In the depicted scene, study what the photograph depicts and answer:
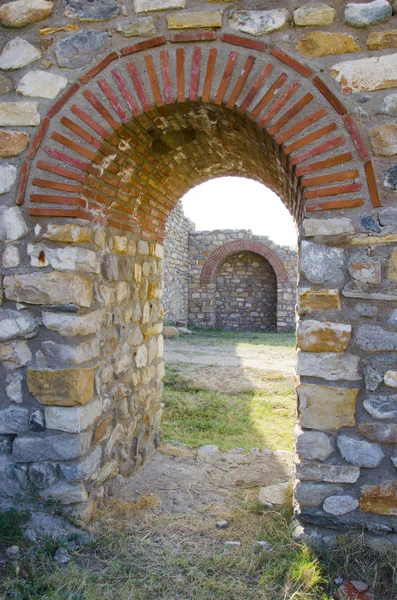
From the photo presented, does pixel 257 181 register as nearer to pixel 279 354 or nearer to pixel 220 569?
Answer: pixel 220 569

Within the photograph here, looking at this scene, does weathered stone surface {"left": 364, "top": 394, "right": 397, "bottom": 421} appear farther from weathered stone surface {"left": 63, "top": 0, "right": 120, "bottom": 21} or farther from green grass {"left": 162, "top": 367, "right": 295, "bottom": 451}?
weathered stone surface {"left": 63, "top": 0, "right": 120, "bottom": 21}

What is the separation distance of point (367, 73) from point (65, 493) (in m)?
2.86

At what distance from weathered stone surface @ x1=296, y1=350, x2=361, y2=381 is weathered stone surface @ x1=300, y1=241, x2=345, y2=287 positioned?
390 mm

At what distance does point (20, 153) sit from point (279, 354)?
288 inches

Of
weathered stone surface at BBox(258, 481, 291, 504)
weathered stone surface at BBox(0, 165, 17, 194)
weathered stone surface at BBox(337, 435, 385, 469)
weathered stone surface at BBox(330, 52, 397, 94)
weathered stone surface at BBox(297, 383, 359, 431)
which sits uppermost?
weathered stone surface at BBox(330, 52, 397, 94)

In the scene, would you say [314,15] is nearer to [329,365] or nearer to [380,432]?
[329,365]

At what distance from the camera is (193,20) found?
2.56m

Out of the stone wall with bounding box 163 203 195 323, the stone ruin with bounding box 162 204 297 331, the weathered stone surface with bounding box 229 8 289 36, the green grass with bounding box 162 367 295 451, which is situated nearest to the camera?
the weathered stone surface with bounding box 229 8 289 36

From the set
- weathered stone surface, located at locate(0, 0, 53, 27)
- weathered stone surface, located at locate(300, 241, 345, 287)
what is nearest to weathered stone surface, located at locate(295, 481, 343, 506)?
weathered stone surface, located at locate(300, 241, 345, 287)

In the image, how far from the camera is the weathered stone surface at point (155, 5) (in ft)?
8.48

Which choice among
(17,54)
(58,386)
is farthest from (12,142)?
(58,386)

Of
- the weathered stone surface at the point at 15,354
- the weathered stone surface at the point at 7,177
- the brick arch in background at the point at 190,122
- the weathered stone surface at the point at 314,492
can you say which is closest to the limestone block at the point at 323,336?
the brick arch in background at the point at 190,122

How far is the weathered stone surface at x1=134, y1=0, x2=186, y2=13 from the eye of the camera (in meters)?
2.58

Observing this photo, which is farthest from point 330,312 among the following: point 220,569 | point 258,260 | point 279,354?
point 258,260
